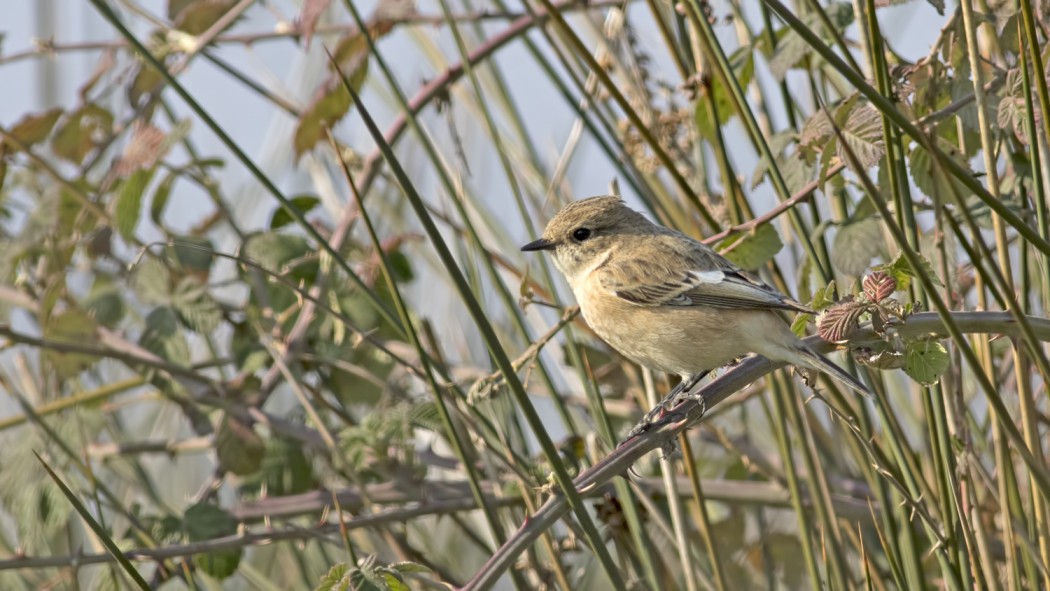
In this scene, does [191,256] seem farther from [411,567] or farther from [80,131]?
[411,567]

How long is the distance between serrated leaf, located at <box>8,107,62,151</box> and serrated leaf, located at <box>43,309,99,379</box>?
50 centimetres

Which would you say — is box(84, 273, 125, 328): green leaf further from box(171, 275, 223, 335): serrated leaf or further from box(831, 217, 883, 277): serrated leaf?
box(831, 217, 883, 277): serrated leaf

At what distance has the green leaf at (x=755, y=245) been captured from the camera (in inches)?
80.0

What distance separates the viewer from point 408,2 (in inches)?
105

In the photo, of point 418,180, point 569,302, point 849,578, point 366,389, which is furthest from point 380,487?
point 418,180

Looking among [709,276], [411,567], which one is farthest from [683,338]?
[411,567]

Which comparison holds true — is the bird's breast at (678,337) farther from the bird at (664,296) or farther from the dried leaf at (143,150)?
the dried leaf at (143,150)

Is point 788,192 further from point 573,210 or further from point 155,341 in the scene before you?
point 155,341

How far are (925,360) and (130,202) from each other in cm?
188

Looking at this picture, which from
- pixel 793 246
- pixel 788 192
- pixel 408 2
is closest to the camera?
pixel 788 192

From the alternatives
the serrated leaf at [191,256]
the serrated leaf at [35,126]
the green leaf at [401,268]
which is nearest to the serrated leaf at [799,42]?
the green leaf at [401,268]

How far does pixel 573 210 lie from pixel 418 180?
1958mm

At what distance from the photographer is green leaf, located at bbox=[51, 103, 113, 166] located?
2923 millimetres

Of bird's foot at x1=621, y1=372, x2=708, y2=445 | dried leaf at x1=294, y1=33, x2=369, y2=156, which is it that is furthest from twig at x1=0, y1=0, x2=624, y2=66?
bird's foot at x1=621, y1=372, x2=708, y2=445
